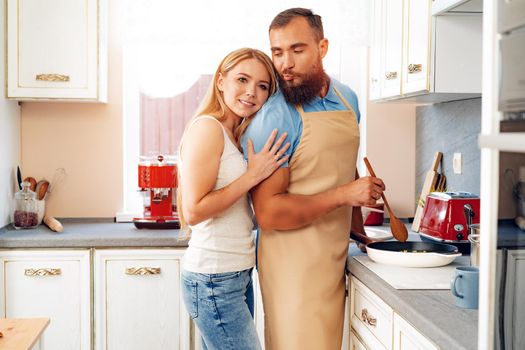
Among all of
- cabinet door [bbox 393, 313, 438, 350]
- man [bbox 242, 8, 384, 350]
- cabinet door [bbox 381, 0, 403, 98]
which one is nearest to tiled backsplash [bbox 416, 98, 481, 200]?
cabinet door [bbox 381, 0, 403, 98]

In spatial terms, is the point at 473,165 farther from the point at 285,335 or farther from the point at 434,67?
the point at 285,335

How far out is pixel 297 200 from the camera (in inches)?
83.3

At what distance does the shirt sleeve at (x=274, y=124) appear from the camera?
214 cm

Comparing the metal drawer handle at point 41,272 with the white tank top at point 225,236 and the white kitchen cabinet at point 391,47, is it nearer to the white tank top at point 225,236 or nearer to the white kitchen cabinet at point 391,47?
the white tank top at point 225,236

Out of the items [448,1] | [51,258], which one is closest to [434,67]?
[448,1]

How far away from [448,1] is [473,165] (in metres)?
0.87

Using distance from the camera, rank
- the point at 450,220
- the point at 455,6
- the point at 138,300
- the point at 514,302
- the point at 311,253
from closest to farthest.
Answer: the point at 514,302 < the point at 311,253 < the point at 455,6 < the point at 450,220 < the point at 138,300

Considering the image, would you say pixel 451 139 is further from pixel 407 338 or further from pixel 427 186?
pixel 407 338

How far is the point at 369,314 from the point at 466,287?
558 millimetres

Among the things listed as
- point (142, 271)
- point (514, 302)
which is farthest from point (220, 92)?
point (514, 302)

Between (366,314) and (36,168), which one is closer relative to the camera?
(366,314)

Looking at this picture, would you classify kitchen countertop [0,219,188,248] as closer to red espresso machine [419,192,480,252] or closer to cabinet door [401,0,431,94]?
red espresso machine [419,192,480,252]

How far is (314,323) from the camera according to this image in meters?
2.23

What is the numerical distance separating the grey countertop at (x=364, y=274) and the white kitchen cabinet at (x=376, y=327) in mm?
30
